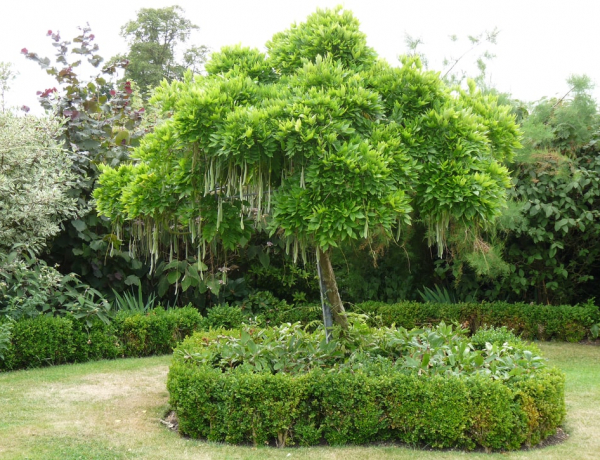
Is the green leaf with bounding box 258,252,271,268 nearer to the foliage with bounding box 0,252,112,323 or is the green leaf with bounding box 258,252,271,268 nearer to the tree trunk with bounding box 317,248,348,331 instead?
the foliage with bounding box 0,252,112,323

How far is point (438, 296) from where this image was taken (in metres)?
10.6

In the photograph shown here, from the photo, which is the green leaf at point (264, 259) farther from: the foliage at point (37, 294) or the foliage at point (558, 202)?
the foliage at point (558, 202)

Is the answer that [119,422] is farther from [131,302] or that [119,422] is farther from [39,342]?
[131,302]

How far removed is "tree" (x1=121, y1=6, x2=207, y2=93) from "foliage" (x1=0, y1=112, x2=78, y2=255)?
1997 cm

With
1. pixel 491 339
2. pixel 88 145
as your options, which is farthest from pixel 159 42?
pixel 491 339

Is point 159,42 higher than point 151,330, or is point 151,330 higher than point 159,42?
point 159,42

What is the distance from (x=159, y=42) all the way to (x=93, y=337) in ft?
79.9

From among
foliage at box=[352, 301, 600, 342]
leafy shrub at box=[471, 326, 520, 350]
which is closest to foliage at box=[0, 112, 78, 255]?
foliage at box=[352, 301, 600, 342]

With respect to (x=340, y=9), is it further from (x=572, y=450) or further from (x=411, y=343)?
(x=572, y=450)

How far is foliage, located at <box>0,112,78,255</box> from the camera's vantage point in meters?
7.65

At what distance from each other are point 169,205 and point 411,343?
2.53 m

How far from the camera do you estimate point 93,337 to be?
318 inches

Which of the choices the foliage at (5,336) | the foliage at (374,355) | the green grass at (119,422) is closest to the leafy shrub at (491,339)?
the foliage at (374,355)

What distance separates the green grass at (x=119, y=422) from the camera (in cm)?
454
